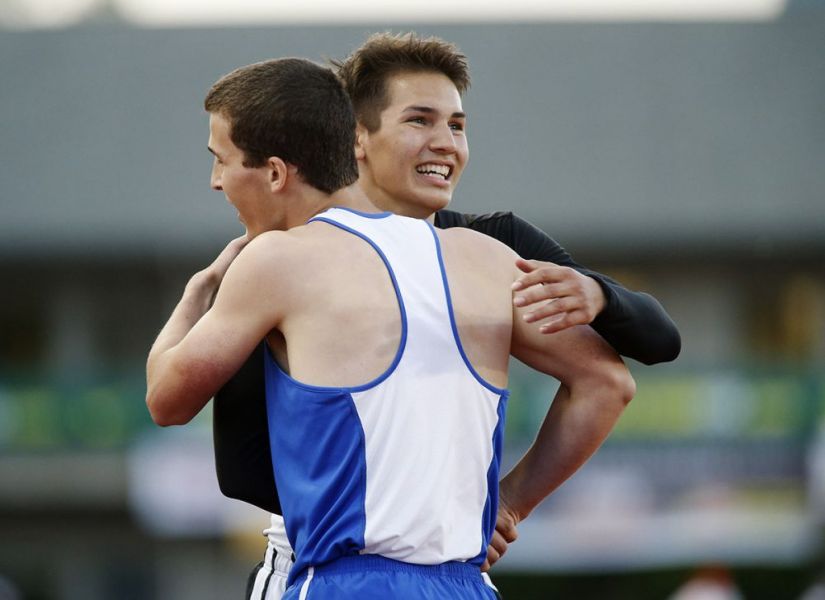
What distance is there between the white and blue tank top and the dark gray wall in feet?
64.7

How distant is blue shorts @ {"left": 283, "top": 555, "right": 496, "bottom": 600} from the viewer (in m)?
3.19

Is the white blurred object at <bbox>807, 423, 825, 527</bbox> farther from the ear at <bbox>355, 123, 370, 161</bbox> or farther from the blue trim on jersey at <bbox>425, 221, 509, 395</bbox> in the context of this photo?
the blue trim on jersey at <bbox>425, 221, 509, 395</bbox>

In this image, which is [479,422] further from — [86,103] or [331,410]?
[86,103]

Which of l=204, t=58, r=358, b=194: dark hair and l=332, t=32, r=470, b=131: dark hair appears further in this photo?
l=332, t=32, r=470, b=131: dark hair

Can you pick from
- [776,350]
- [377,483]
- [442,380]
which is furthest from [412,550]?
[776,350]

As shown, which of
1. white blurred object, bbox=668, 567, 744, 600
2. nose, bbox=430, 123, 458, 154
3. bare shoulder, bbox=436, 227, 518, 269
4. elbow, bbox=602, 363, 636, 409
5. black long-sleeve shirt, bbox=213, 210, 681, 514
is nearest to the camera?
bare shoulder, bbox=436, 227, 518, 269

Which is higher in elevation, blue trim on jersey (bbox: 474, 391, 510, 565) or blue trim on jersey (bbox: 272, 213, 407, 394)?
blue trim on jersey (bbox: 272, 213, 407, 394)

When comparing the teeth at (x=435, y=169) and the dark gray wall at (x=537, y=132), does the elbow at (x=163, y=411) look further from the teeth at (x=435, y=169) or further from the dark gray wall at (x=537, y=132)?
the dark gray wall at (x=537, y=132)

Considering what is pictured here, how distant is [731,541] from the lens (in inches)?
823

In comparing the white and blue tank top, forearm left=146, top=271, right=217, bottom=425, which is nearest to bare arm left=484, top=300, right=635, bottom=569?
the white and blue tank top

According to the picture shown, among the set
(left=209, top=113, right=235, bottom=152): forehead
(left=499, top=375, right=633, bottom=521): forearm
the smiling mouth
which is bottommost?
(left=499, top=375, right=633, bottom=521): forearm

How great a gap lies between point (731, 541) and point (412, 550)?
60.5 feet

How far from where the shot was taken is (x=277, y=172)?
3471 millimetres

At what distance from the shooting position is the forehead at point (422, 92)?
4125 mm
